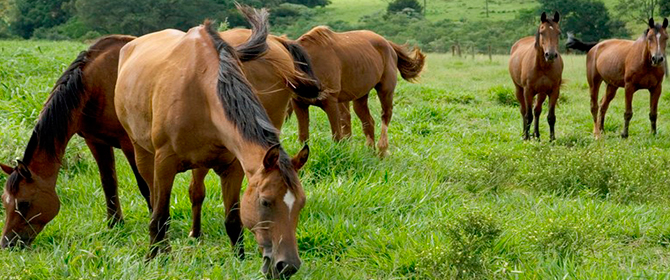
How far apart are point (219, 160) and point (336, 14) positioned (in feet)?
168

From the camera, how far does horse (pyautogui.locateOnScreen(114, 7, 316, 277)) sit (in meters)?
3.14

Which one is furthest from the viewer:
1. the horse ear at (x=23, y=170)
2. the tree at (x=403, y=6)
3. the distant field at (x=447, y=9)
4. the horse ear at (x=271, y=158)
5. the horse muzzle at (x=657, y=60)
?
the tree at (x=403, y=6)

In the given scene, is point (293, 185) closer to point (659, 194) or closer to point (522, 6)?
point (659, 194)

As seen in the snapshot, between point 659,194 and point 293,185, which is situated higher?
point 293,185

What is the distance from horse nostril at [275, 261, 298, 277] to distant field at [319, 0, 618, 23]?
47414 mm

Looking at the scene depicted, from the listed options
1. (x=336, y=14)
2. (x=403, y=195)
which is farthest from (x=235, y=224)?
(x=336, y=14)

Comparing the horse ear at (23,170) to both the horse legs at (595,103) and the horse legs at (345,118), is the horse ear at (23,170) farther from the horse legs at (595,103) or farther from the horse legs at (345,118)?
the horse legs at (595,103)

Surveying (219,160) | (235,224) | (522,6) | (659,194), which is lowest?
(522,6)

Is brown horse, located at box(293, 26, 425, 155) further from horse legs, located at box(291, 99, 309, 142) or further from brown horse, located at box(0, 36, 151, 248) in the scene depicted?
brown horse, located at box(0, 36, 151, 248)

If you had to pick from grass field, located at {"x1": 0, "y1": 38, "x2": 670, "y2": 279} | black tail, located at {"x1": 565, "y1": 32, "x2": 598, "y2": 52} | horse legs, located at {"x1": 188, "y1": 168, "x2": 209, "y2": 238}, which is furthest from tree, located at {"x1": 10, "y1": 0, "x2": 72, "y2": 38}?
horse legs, located at {"x1": 188, "y1": 168, "x2": 209, "y2": 238}

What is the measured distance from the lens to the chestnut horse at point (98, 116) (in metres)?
4.34

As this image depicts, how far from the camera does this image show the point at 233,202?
4.09 m

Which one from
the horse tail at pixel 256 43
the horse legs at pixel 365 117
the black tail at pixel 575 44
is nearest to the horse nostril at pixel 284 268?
the horse tail at pixel 256 43

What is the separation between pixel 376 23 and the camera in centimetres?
4931
